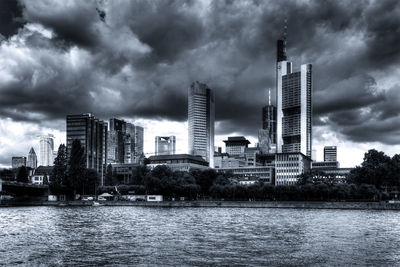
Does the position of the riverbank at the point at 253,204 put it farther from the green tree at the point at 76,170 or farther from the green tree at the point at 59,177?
the green tree at the point at 76,170

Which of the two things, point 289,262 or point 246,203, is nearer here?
point 289,262

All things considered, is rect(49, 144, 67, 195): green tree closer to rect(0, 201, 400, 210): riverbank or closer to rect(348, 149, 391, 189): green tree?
A: rect(0, 201, 400, 210): riverbank

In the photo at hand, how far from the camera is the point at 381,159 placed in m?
198

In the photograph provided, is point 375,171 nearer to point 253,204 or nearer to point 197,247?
point 253,204

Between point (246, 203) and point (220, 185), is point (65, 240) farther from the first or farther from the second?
point (220, 185)

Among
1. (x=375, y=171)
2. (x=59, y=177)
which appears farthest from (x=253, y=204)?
(x=59, y=177)

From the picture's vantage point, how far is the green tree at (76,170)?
594ft

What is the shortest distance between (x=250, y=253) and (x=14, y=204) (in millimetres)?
158650

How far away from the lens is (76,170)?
181 metres

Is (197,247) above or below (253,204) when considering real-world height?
above

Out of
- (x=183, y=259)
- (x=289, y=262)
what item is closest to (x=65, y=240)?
(x=183, y=259)

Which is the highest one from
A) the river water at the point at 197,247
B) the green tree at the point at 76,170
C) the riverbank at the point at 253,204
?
the green tree at the point at 76,170

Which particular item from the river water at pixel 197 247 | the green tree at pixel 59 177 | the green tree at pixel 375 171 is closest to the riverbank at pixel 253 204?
the green tree at pixel 59 177

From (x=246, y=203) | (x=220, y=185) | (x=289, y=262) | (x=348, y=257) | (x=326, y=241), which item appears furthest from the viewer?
(x=220, y=185)
